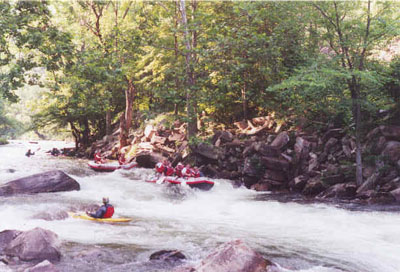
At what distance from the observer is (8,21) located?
1131 cm

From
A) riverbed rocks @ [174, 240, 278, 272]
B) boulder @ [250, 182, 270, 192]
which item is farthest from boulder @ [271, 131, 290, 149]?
riverbed rocks @ [174, 240, 278, 272]

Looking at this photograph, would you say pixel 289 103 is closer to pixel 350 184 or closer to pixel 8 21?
pixel 350 184

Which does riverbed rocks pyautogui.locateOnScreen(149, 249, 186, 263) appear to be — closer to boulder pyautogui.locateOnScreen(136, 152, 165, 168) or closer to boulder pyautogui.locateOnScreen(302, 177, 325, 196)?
boulder pyautogui.locateOnScreen(302, 177, 325, 196)

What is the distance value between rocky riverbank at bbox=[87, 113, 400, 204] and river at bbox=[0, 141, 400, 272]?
5.91 ft

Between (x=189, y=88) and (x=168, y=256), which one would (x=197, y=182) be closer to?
(x=189, y=88)

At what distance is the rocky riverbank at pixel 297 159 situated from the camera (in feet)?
43.5

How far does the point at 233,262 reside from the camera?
588 centimetres

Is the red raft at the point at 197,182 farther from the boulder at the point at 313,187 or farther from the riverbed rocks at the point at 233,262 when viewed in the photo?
the riverbed rocks at the point at 233,262

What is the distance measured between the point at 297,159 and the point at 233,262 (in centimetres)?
1088

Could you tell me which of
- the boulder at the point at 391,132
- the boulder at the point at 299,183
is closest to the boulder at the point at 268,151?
the boulder at the point at 299,183

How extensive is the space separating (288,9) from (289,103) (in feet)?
15.5

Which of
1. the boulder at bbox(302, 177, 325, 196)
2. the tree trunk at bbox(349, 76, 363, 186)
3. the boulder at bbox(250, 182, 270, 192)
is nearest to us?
the tree trunk at bbox(349, 76, 363, 186)

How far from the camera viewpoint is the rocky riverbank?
43.5 feet

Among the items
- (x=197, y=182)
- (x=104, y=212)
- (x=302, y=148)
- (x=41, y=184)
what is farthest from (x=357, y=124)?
(x=41, y=184)
